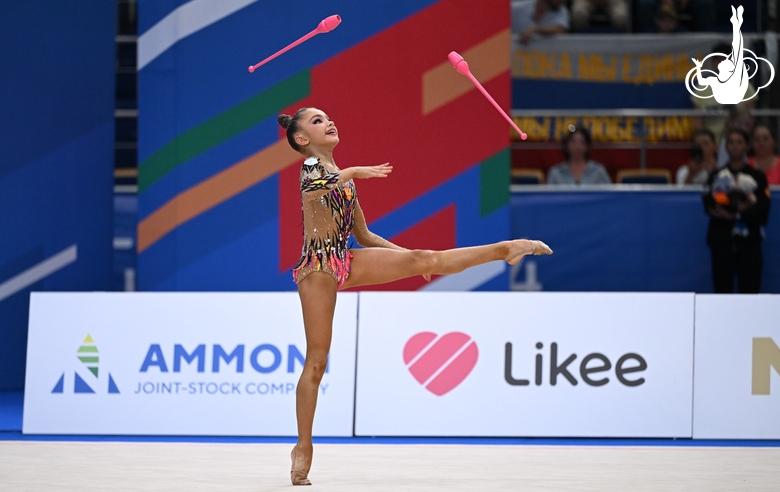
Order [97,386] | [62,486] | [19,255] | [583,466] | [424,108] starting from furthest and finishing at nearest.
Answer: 1. [19,255]
2. [424,108]
3. [97,386]
4. [583,466]
5. [62,486]

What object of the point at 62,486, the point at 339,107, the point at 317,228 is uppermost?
the point at 339,107

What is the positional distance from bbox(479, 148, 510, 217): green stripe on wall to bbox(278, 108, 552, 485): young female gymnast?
3178mm

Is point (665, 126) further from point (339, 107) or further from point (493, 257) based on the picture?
point (493, 257)

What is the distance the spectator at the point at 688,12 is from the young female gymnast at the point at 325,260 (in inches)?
266

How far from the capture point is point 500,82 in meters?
7.76

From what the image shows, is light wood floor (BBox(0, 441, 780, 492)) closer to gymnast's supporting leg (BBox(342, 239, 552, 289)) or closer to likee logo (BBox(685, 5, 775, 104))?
gymnast's supporting leg (BBox(342, 239, 552, 289))

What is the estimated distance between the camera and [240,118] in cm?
769

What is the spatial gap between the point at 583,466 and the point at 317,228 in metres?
1.82

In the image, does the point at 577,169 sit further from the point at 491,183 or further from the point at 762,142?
the point at 762,142

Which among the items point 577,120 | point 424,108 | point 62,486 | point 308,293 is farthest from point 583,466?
point 577,120

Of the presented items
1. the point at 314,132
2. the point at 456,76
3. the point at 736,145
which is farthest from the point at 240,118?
the point at 736,145

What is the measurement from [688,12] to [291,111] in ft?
17.1

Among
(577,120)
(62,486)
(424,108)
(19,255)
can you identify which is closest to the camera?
(62,486)

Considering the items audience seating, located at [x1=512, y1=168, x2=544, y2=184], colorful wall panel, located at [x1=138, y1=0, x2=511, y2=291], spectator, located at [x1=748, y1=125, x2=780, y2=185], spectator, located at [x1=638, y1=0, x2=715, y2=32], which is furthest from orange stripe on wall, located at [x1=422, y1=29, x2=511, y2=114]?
spectator, located at [x1=638, y1=0, x2=715, y2=32]
